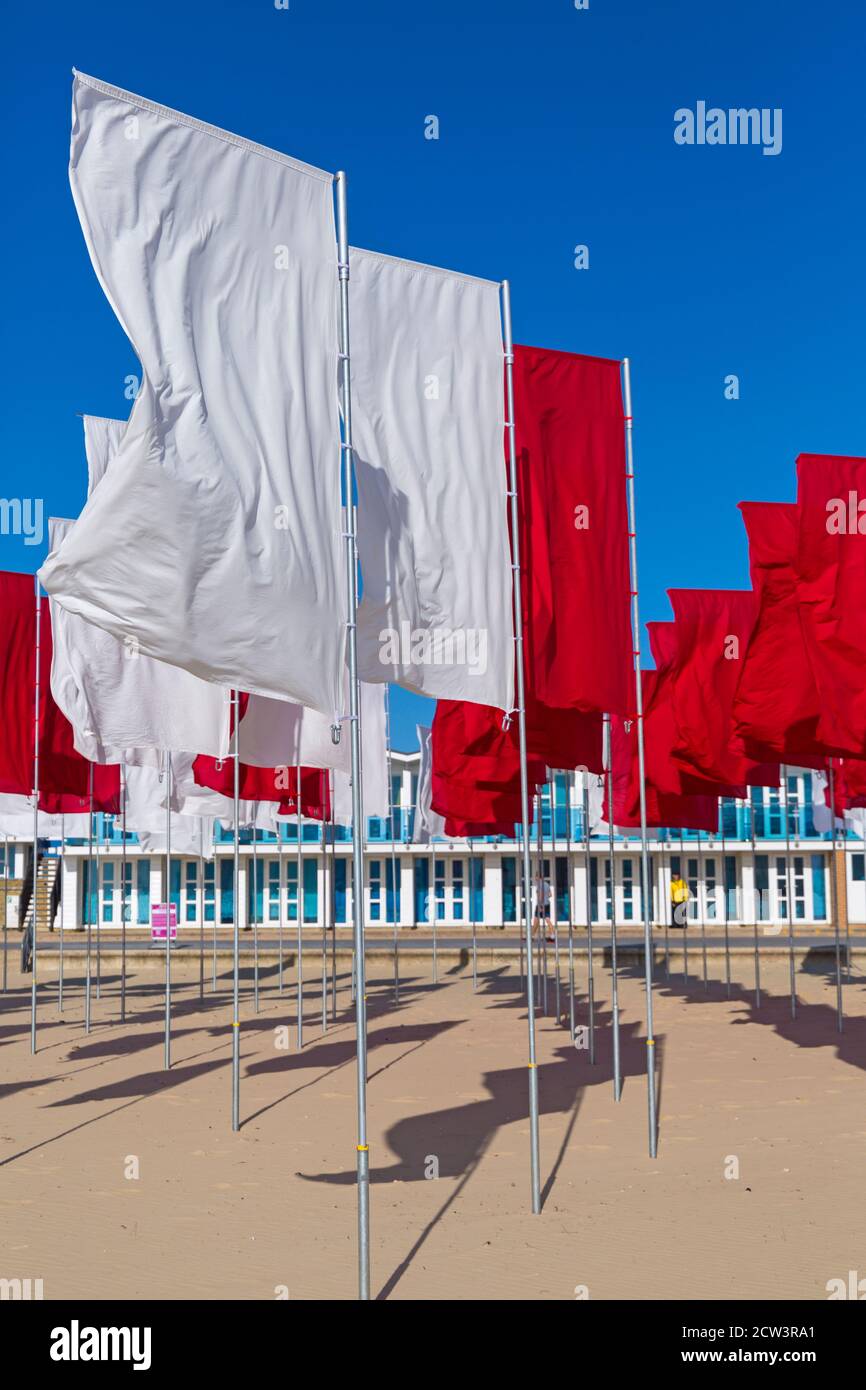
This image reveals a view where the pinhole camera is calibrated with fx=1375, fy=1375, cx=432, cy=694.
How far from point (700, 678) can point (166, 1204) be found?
11.6 m

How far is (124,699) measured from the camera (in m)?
16.4

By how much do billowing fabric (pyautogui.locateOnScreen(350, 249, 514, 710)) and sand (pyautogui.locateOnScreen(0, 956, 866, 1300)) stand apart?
390cm

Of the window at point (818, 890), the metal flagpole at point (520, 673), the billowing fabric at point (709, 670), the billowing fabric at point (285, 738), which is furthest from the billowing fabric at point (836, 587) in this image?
the window at point (818, 890)

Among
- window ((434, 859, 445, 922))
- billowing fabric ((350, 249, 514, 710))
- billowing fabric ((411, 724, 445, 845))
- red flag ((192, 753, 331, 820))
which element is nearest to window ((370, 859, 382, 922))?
window ((434, 859, 445, 922))

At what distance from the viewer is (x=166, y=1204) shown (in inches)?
439

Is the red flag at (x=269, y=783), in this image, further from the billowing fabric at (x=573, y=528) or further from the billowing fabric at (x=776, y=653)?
the billowing fabric at (x=573, y=528)

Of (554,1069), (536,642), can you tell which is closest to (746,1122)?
(554,1069)

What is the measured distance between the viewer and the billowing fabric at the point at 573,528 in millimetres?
11438

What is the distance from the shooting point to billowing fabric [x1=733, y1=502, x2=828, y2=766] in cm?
1454

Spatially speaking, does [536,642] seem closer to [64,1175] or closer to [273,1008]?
[64,1175]

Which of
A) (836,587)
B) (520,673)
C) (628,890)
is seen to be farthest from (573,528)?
(628,890)

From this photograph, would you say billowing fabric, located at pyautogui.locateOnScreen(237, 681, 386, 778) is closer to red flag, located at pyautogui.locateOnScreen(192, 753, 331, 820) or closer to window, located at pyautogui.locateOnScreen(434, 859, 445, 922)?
red flag, located at pyautogui.locateOnScreen(192, 753, 331, 820)

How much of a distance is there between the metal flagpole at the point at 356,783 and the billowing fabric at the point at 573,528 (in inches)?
113

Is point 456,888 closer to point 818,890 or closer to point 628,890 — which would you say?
point 628,890
